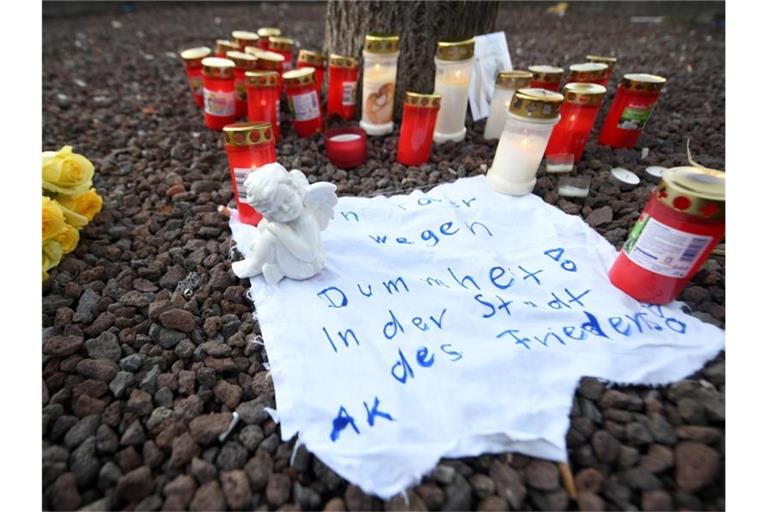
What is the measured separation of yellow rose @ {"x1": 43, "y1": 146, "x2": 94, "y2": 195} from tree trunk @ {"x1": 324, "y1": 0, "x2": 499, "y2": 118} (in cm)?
137

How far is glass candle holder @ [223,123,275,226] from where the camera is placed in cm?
129

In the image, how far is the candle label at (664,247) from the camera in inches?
37.3

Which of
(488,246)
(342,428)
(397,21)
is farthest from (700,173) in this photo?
(397,21)

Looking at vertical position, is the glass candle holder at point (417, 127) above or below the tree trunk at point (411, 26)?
below

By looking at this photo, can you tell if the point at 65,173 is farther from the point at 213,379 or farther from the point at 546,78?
the point at 546,78

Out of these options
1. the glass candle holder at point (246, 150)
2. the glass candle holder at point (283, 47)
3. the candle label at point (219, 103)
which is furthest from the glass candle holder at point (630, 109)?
the candle label at point (219, 103)

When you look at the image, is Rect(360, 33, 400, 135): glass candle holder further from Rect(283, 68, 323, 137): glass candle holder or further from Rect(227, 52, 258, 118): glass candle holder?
Rect(227, 52, 258, 118): glass candle holder

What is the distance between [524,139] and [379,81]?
2.56 ft

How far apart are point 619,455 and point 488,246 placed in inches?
26.5

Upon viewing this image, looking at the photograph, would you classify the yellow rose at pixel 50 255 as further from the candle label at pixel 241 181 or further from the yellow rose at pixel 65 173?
the candle label at pixel 241 181

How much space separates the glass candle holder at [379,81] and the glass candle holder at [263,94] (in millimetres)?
411

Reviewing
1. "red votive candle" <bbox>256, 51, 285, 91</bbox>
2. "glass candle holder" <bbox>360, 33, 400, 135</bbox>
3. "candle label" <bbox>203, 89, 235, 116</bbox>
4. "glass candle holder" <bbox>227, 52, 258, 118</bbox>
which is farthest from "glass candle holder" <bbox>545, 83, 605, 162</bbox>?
"candle label" <bbox>203, 89, 235, 116</bbox>

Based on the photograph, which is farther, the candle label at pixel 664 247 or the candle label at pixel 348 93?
the candle label at pixel 348 93

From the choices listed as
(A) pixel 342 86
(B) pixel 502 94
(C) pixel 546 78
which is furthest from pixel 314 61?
(C) pixel 546 78
